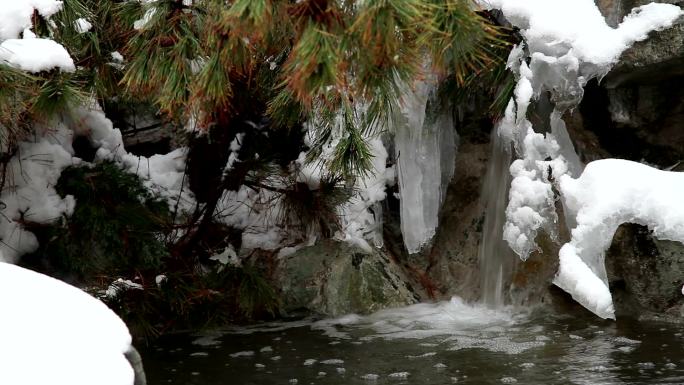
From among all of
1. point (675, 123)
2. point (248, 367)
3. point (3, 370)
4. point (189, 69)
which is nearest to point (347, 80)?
point (189, 69)

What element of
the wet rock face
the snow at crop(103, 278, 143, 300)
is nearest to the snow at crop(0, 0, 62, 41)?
the snow at crop(103, 278, 143, 300)

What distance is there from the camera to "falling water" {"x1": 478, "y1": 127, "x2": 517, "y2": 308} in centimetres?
439

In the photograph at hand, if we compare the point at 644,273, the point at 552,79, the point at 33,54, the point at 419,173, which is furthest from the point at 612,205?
the point at 33,54

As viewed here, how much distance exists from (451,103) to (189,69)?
1.95 meters

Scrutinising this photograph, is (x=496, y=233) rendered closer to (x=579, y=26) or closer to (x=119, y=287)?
(x=579, y=26)

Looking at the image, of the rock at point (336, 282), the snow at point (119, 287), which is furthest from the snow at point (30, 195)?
the rock at point (336, 282)

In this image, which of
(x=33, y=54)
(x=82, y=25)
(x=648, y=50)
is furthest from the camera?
(x=648, y=50)

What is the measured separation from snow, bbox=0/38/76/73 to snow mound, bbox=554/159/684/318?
7.78ft

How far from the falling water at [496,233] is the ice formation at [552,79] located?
27 centimetres

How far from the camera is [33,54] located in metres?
2.87

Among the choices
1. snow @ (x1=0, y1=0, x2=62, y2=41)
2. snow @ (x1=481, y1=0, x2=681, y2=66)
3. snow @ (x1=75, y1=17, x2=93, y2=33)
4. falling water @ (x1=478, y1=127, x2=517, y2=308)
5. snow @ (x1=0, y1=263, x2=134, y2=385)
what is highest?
snow @ (x1=481, y1=0, x2=681, y2=66)

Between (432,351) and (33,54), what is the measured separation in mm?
2126

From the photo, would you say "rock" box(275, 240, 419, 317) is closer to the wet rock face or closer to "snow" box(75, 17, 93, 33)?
the wet rock face

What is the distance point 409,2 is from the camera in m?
2.09
